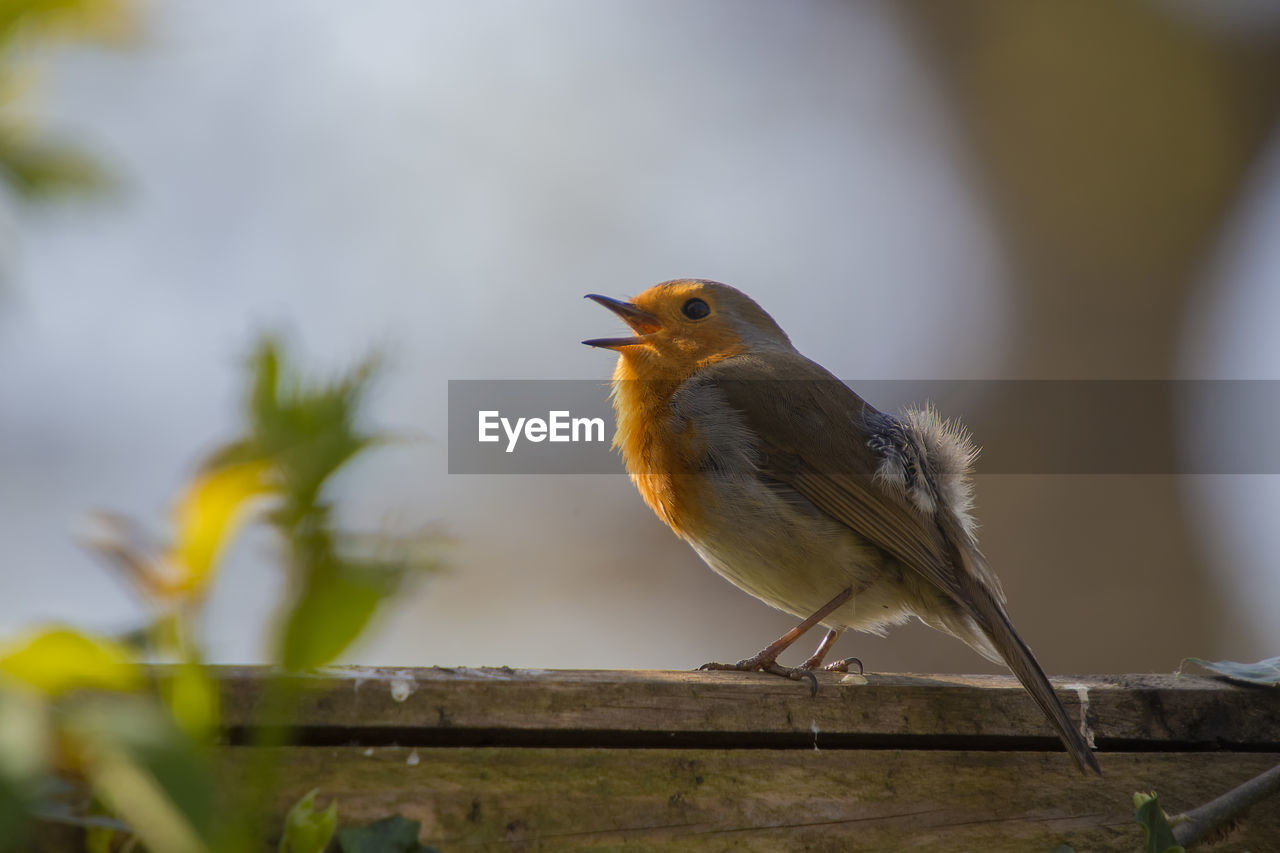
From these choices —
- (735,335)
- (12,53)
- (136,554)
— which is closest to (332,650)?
(136,554)

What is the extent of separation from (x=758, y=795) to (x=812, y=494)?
1.51m

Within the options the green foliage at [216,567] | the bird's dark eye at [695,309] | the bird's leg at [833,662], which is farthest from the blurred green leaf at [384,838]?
the bird's dark eye at [695,309]

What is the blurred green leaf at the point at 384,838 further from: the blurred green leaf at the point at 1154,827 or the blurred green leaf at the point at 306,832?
the blurred green leaf at the point at 1154,827

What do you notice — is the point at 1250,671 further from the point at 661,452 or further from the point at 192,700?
the point at 192,700

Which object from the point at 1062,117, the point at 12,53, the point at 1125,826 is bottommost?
the point at 1125,826

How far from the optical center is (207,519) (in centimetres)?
59

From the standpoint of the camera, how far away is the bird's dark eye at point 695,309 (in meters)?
4.05

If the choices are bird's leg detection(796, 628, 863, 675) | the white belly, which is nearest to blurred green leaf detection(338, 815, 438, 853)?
the white belly

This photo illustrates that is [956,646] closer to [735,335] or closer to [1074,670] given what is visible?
[1074,670]

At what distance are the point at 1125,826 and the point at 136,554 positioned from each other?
5.80ft

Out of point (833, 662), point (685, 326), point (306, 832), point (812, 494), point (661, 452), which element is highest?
point (685, 326)

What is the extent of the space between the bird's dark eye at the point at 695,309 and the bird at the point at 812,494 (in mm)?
413

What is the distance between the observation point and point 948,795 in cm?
184

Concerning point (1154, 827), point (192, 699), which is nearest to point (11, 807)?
point (192, 699)
